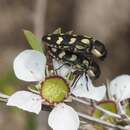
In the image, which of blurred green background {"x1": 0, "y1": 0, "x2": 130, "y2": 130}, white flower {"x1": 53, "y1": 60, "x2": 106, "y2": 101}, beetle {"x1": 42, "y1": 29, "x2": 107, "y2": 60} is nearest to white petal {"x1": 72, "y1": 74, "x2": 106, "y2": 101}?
white flower {"x1": 53, "y1": 60, "x2": 106, "y2": 101}

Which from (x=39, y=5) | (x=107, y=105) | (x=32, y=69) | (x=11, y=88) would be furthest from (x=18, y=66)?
(x=39, y=5)

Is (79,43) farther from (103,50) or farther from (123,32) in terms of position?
(123,32)

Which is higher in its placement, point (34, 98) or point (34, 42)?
point (34, 42)

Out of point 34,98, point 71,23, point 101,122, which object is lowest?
point 71,23

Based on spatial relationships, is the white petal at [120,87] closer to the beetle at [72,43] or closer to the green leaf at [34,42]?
the beetle at [72,43]

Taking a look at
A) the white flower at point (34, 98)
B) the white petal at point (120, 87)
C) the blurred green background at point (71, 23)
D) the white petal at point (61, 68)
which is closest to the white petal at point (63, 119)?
the white flower at point (34, 98)

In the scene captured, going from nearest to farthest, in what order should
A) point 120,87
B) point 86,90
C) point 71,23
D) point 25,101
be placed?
point 25,101 < point 86,90 < point 120,87 < point 71,23

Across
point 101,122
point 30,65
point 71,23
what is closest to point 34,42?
point 30,65

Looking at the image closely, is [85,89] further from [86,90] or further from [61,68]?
[61,68]
